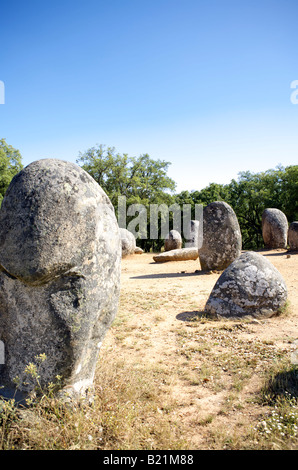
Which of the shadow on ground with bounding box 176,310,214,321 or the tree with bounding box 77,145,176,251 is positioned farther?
the tree with bounding box 77,145,176,251

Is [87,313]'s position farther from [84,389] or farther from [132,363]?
[132,363]

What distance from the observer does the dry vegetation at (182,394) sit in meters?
2.26

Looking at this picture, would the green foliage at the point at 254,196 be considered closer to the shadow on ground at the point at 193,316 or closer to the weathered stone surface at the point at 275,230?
the weathered stone surface at the point at 275,230

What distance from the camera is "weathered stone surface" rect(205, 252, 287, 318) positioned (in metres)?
5.26

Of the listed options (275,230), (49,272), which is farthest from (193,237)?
(49,272)

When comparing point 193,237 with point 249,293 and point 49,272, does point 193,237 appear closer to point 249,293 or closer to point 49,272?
point 249,293

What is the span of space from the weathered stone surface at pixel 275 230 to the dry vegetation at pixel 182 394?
11380 mm

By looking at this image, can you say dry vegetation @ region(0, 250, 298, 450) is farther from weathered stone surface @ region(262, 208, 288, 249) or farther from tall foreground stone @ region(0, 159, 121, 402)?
weathered stone surface @ region(262, 208, 288, 249)

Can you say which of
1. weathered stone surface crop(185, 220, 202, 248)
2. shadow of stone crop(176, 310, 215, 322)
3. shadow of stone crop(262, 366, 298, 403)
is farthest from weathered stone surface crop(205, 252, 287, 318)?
weathered stone surface crop(185, 220, 202, 248)

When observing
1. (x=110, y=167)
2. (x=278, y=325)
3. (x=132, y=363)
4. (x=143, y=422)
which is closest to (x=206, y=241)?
(x=278, y=325)

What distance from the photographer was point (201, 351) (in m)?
4.15

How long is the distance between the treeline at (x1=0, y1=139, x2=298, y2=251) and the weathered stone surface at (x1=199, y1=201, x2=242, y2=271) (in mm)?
12305
